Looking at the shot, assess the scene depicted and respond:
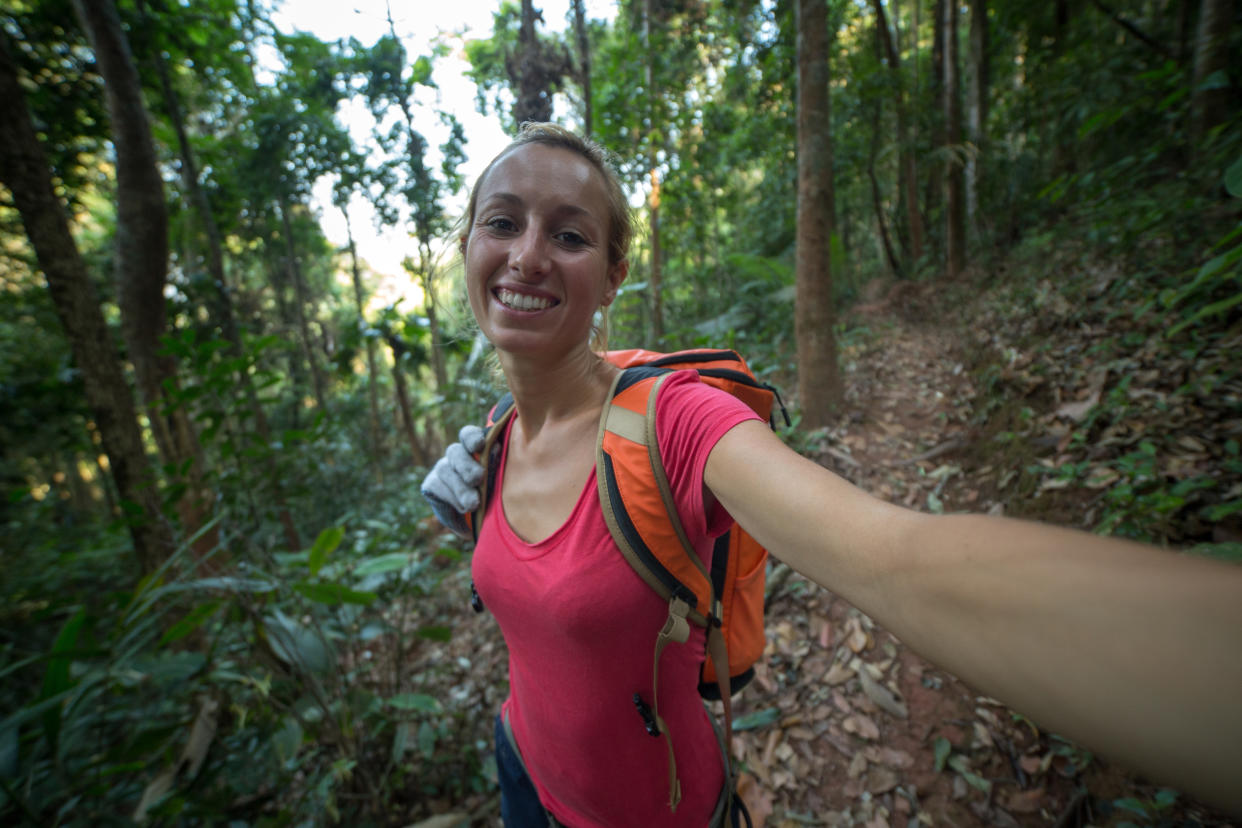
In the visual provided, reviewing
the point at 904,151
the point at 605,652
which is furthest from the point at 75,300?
the point at 904,151

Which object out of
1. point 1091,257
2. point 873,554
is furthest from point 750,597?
point 1091,257

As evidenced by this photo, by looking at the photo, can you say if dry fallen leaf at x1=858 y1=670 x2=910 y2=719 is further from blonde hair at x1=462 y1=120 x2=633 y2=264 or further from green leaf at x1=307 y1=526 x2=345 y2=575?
green leaf at x1=307 y1=526 x2=345 y2=575

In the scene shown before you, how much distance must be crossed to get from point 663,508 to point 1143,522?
2444 mm

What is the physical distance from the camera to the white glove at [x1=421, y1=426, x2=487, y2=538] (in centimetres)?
143

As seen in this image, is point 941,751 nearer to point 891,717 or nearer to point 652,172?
point 891,717

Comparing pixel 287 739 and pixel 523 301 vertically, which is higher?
pixel 523 301

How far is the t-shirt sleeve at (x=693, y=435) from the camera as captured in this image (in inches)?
34.3

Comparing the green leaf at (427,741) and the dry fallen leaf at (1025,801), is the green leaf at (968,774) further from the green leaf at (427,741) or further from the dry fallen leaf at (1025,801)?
the green leaf at (427,741)

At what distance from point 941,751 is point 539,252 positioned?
274cm

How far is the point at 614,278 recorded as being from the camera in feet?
5.02

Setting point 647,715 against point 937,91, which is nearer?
point 647,715

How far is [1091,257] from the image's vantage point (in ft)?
15.2

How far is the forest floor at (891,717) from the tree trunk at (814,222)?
494mm

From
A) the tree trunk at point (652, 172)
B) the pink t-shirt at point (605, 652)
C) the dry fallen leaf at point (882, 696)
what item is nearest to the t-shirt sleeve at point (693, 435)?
the pink t-shirt at point (605, 652)
